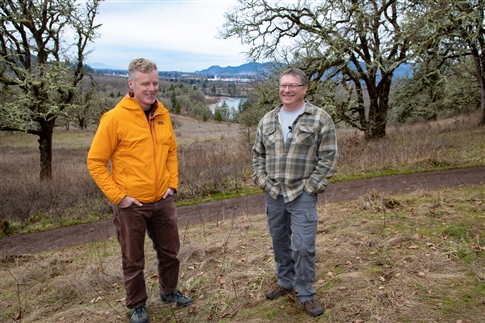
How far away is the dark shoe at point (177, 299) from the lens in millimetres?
3457

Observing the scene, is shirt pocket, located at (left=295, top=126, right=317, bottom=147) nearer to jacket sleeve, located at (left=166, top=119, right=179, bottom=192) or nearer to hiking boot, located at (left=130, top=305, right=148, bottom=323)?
jacket sleeve, located at (left=166, top=119, right=179, bottom=192)

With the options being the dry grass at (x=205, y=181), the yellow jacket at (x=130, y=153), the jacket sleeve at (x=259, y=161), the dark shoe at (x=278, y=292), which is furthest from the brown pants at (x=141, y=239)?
the dry grass at (x=205, y=181)

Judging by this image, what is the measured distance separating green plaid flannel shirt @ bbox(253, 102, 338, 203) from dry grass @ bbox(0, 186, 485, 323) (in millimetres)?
1114

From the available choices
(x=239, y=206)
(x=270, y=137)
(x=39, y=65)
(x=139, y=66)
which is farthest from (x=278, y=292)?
(x=39, y=65)

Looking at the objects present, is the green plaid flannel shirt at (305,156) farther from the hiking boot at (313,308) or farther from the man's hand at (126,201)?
the man's hand at (126,201)

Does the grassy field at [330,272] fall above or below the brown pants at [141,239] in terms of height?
below

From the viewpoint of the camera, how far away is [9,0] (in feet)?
37.0

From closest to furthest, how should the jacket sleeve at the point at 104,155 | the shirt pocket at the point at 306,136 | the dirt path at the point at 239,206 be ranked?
the jacket sleeve at the point at 104,155 < the shirt pocket at the point at 306,136 < the dirt path at the point at 239,206

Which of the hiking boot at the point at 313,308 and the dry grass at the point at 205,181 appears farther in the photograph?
the dry grass at the point at 205,181

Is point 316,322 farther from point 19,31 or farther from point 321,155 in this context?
point 19,31

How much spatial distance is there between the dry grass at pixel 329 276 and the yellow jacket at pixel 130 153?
4.01ft

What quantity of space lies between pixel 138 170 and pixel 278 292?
174cm

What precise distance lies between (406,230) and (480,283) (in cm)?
148

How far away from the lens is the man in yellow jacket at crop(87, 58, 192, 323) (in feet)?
9.51
